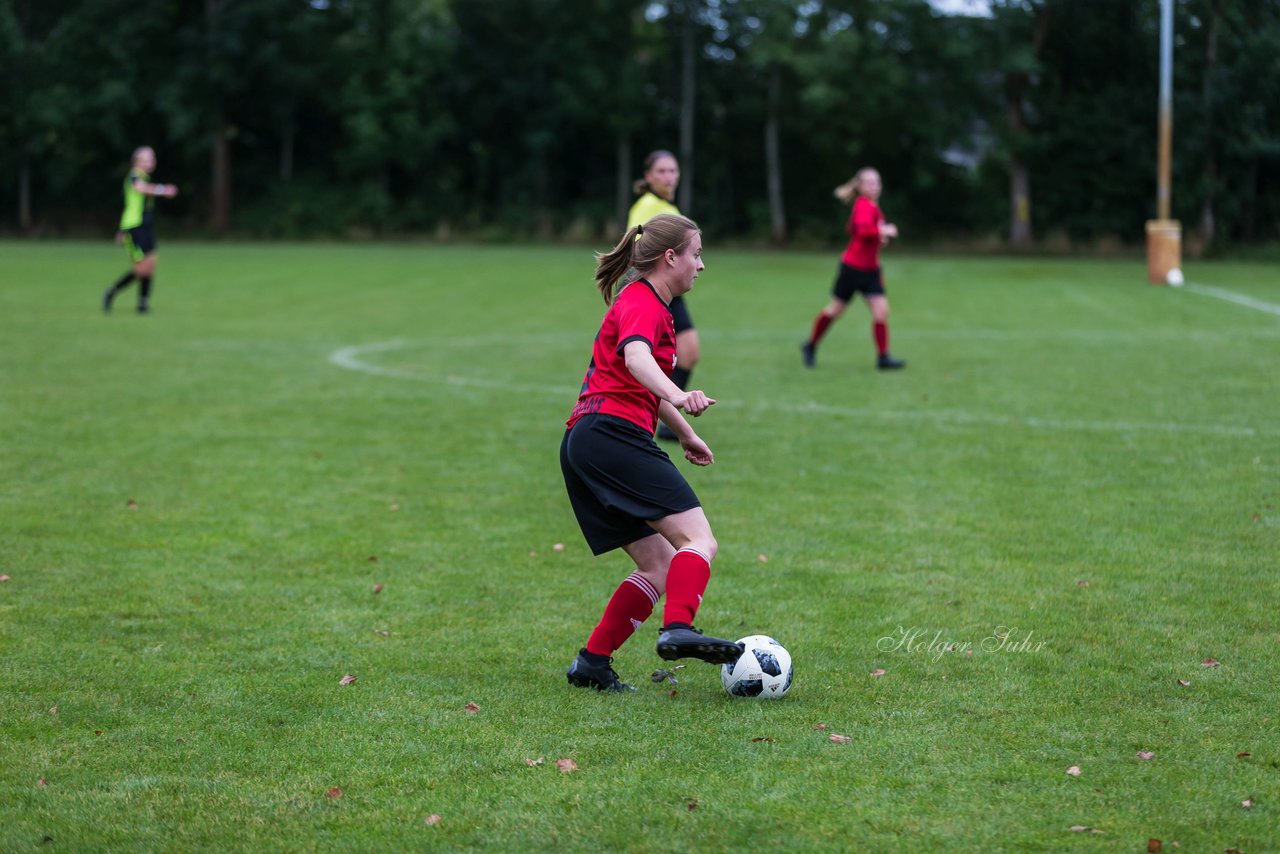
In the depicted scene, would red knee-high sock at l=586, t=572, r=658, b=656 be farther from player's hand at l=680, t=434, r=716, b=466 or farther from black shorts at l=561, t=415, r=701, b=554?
player's hand at l=680, t=434, r=716, b=466

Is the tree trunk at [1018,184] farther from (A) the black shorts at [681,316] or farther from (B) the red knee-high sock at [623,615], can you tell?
(B) the red knee-high sock at [623,615]

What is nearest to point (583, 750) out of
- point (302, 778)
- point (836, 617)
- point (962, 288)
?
point (302, 778)

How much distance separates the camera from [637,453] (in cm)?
499

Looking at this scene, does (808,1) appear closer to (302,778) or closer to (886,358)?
(886,358)

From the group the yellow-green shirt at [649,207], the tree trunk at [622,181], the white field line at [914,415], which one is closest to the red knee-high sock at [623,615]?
the yellow-green shirt at [649,207]

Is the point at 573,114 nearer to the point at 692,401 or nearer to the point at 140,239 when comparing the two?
the point at 140,239

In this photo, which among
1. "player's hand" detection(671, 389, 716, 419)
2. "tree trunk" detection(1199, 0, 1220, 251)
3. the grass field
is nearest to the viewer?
the grass field

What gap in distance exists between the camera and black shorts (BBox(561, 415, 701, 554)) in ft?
16.3

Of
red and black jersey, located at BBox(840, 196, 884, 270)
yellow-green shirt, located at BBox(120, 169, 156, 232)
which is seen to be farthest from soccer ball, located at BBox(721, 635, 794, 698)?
yellow-green shirt, located at BBox(120, 169, 156, 232)

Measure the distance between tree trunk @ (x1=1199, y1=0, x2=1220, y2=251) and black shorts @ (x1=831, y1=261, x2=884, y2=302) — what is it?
30424mm

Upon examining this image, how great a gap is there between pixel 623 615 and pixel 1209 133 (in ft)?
138

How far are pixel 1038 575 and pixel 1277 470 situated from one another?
322cm

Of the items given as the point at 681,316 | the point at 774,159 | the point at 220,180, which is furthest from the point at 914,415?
the point at 220,180

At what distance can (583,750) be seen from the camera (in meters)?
4.49
